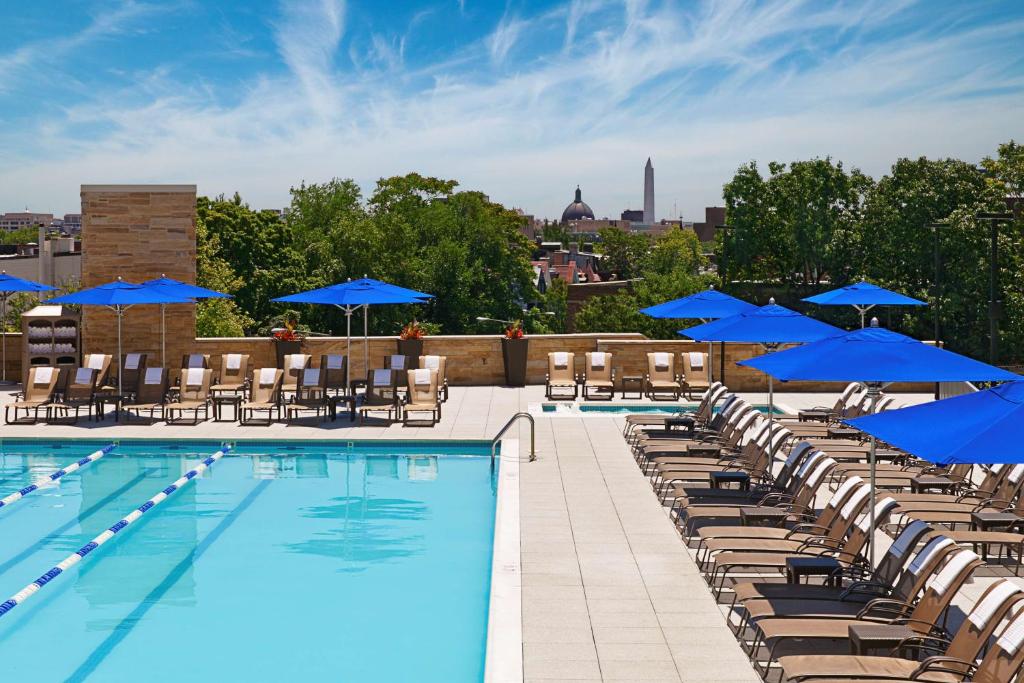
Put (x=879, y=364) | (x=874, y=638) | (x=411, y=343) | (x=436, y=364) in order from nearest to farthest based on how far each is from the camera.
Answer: (x=874, y=638), (x=879, y=364), (x=436, y=364), (x=411, y=343)

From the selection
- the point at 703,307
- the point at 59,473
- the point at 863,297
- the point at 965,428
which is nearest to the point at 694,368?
the point at 703,307

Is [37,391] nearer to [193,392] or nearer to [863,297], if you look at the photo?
[193,392]

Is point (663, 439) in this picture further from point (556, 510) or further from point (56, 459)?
point (56, 459)

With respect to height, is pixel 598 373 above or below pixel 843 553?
above

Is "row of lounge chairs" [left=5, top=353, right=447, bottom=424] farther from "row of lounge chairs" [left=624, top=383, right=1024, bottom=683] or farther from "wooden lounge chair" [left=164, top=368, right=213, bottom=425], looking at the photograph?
"row of lounge chairs" [left=624, top=383, right=1024, bottom=683]

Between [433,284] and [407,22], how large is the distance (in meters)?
12.1

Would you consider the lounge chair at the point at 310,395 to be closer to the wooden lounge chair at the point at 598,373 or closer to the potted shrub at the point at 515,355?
the potted shrub at the point at 515,355

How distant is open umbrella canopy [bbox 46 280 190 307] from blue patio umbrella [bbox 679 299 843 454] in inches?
385

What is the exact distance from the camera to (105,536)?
11.5 metres

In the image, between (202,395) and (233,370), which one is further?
(233,370)

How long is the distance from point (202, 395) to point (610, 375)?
8.28 m

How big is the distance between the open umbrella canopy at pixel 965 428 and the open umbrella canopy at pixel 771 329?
22.0 feet

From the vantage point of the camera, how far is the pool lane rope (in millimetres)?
9341

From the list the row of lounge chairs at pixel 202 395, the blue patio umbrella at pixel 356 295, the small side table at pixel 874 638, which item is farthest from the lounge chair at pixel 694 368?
the small side table at pixel 874 638
